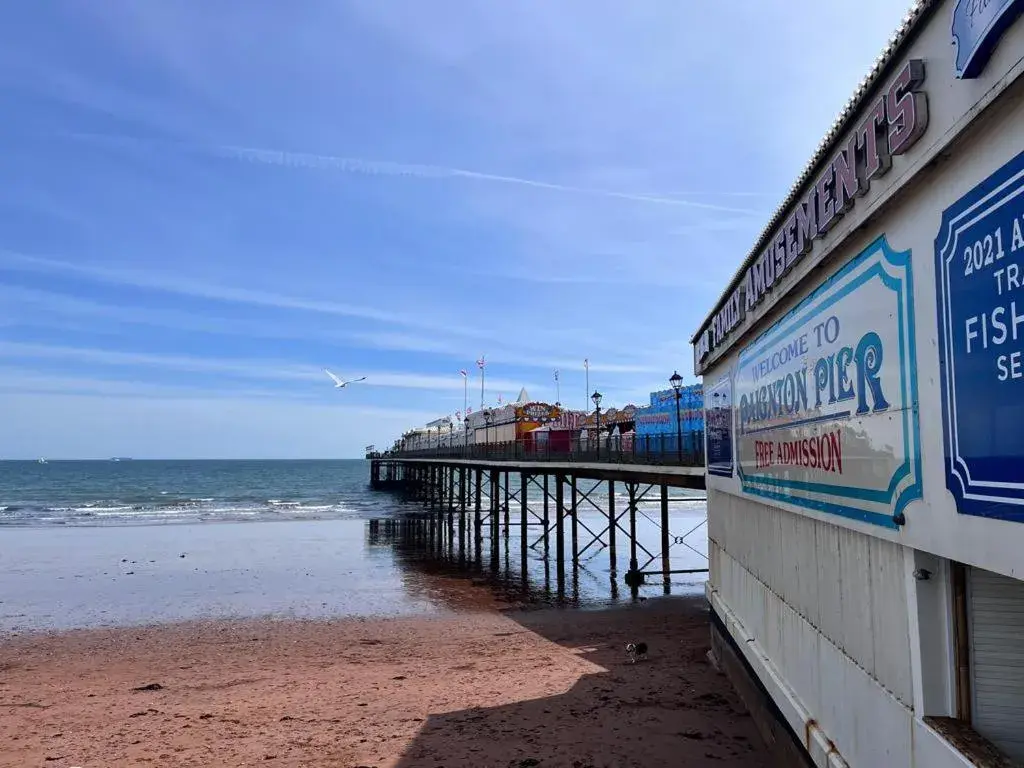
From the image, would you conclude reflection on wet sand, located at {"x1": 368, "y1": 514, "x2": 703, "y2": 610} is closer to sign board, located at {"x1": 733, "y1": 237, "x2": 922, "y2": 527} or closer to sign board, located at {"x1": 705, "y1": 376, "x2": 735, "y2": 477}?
sign board, located at {"x1": 705, "y1": 376, "x2": 735, "y2": 477}

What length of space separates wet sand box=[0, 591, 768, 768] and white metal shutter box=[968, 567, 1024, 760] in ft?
15.1

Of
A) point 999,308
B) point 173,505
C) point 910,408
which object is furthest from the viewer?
point 173,505

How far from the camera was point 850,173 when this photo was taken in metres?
4.68

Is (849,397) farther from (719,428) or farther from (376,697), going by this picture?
(376,697)

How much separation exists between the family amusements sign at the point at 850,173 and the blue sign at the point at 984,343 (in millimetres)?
639

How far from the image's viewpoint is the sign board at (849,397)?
398cm

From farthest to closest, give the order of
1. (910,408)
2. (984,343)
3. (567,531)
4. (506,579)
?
(567,531)
(506,579)
(910,408)
(984,343)

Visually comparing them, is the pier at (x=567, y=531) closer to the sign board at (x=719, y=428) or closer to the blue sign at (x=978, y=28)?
the sign board at (x=719, y=428)

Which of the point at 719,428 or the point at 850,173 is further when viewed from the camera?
the point at 719,428

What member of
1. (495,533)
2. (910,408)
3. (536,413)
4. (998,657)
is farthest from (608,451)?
(536,413)

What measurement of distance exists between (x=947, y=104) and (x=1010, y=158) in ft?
2.14

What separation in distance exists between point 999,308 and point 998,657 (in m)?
1.82

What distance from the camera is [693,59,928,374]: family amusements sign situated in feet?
12.4

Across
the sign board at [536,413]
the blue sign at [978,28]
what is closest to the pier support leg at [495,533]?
the sign board at [536,413]
